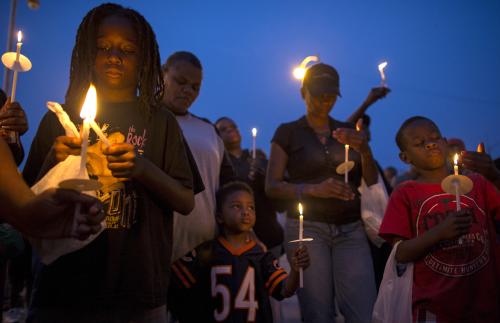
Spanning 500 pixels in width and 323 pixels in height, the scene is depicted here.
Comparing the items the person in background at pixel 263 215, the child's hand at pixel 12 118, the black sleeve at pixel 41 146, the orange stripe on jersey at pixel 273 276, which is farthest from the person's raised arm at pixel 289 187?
the child's hand at pixel 12 118

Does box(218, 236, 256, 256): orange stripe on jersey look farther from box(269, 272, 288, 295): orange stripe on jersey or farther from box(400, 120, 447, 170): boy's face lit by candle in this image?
box(400, 120, 447, 170): boy's face lit by candle

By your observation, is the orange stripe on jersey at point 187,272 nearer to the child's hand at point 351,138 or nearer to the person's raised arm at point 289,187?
the person's raised arm at point 289,187

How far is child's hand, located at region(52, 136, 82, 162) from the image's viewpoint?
A: 1475 mm

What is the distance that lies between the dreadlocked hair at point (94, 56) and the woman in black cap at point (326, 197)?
1533mm

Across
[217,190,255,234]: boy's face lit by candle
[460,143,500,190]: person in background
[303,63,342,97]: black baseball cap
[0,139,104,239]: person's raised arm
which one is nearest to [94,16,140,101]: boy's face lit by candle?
[0,139,104,239]: person's raised arm

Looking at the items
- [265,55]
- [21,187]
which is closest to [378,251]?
[21,187]

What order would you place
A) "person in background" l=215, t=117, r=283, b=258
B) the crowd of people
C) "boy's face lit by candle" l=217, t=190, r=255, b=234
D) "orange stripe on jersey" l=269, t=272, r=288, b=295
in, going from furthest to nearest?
"person in background" l=215, t=117, r=283, b=258 → "boy's face lit by candle" l=217, t=190, r=255, b=234 → "orange stripe on jersey" l=269, t=272, r=288, b=295 → the crowd of people

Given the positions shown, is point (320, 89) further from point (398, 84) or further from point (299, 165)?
point (398, 84)

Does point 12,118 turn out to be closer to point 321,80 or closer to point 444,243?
point 444,243

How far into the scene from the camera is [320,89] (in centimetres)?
→ 365

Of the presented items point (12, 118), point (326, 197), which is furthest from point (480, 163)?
point (12, 118)

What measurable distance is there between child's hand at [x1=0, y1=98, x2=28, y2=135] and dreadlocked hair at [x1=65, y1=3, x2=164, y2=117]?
228mm

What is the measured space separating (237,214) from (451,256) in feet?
5.24

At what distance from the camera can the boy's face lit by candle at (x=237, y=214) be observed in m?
3.50
